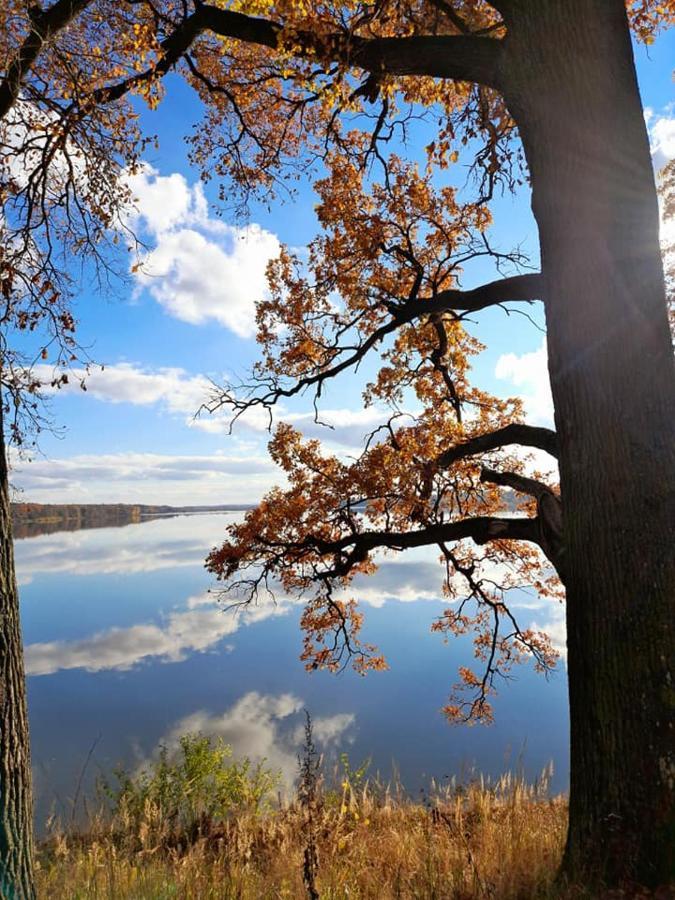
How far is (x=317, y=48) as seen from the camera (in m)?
3.76

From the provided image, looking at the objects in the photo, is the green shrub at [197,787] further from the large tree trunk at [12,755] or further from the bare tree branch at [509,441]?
the large tree trunk at [12,755]

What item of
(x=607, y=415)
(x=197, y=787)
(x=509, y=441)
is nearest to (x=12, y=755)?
(x=607, y=415)

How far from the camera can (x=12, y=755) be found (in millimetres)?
2607

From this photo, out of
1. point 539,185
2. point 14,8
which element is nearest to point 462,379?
point 539,185

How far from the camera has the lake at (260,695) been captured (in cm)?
1298

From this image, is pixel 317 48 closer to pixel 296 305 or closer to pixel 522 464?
pixel 296 305

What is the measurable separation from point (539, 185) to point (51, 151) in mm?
4158

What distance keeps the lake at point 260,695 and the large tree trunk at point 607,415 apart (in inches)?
212

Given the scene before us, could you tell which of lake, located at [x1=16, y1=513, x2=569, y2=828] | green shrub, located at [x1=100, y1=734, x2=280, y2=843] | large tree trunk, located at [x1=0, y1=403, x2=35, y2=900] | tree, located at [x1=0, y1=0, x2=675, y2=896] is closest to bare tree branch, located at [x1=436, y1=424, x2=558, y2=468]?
tree, located at [x1=0, y1=0, x2=675, y2=896]

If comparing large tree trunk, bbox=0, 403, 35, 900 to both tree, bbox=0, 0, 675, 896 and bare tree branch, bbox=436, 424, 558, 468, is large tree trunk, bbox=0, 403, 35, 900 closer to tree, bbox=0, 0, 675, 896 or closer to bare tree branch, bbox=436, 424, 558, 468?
tree, bbox=0, 0, 675, 896

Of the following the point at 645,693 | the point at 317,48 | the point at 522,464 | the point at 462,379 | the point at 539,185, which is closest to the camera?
the point at 645,693

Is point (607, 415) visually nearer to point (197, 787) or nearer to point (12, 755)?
point (12, 755)

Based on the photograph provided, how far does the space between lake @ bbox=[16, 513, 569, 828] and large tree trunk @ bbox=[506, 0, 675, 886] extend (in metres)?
5.39

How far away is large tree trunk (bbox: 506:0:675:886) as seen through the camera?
→ 276 centimetres
